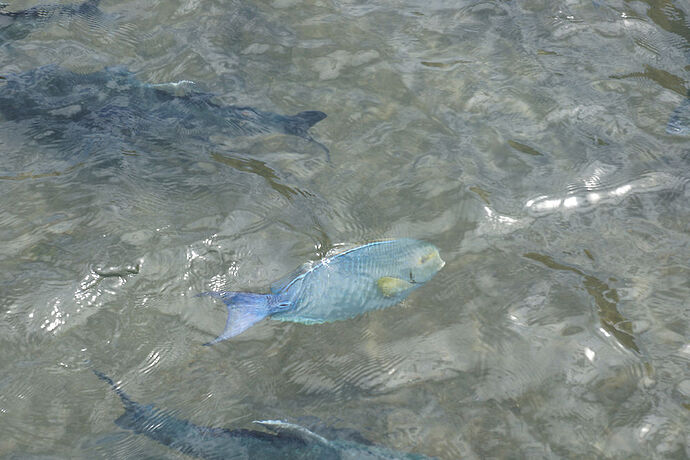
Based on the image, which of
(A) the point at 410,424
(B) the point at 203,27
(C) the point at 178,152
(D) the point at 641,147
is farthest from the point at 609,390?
(B) the point at 203,27

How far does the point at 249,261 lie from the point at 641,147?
3247 mm

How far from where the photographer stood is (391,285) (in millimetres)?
3422

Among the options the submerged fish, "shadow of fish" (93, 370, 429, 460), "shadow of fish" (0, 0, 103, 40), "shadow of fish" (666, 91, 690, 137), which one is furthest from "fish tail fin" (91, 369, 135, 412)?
"shadow of fish" (666, 91, 690, 137)

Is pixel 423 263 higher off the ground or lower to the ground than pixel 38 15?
lower

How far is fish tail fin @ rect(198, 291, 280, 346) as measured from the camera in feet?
10.8

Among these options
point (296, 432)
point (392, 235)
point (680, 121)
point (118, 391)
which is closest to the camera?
point (296, 432)

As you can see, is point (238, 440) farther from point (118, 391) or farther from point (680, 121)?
point (680, 121)

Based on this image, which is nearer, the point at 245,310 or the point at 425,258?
the point at 245,310

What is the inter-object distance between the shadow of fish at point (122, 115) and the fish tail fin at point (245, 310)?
1.89 metres

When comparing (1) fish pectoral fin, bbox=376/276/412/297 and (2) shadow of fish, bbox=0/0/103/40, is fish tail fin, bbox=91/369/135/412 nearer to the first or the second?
(1) fish pectoral fin, bbox=376/276/412/297

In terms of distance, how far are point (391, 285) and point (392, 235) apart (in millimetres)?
671

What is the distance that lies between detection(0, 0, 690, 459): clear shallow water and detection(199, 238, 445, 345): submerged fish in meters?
0.18

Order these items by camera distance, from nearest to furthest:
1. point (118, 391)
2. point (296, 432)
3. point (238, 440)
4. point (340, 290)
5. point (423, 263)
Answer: point (296, 432) < point (238, 440) < point (118, 391) < point (340, 290) < point (423, 263)

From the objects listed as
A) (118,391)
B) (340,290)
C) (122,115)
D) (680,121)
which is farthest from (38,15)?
(680,121)
